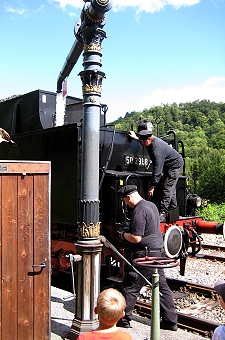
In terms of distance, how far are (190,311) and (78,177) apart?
2566 mm

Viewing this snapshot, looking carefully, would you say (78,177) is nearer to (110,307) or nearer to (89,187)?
(89,187)

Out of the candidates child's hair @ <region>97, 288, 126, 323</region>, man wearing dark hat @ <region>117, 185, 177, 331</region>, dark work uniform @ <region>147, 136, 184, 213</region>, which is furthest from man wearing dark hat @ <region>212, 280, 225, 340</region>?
dark work uniform @ <region>147, 136, 184, 213</region>

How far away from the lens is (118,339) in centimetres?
232

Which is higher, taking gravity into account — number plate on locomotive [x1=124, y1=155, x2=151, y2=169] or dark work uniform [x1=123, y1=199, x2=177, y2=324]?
number plate on locomotive [x1=124, y1=155, x2=151, y2=169]

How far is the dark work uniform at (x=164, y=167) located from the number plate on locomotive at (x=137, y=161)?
0.83 m

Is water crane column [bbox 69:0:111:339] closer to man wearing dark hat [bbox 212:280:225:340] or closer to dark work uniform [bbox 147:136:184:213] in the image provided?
man wearing dark hat [bbox 212:280:225:340]

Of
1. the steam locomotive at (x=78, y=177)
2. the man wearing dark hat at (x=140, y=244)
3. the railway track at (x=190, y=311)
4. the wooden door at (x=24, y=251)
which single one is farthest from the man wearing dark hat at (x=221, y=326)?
the steam locomotive at (x=78, y=177)

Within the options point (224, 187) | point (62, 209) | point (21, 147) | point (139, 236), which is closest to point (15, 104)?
point (21, 147)

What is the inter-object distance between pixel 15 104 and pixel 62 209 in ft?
10.4

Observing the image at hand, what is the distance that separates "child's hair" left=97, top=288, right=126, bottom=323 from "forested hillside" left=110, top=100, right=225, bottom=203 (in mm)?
19395

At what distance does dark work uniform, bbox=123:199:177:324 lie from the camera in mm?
4465

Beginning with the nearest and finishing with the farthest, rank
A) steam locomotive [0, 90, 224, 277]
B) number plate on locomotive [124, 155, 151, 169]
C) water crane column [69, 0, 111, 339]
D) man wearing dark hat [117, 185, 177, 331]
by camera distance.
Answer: water crane column [69, 0, 111, 339], man wearing dark hat [117, 185, 177, 331], steam locomotive [0, 90, 224, 277], number plate on locomotive [124, 155, 151, 169]

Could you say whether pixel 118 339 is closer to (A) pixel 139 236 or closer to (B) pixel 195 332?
(A) pixel 139 236

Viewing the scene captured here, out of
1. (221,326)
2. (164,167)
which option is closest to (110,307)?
(221,326)
